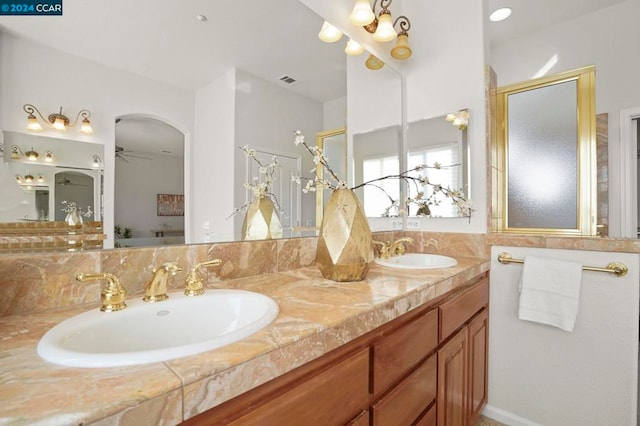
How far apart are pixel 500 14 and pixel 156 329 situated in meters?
3.07

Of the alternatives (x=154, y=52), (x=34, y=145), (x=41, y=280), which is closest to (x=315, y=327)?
(x=41, y=280)

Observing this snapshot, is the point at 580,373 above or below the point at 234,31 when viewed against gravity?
below

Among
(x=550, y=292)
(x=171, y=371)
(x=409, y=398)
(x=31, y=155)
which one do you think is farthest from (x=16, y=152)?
(x=550, y=292)

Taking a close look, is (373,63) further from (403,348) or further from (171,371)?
(171,371)

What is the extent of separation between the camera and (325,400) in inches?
25.2

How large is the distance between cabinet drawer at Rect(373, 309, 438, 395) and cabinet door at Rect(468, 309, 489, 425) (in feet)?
1.68

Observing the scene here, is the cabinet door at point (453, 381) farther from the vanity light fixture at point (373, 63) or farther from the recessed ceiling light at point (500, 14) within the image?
the recessed ceiling light at point (500, 14)

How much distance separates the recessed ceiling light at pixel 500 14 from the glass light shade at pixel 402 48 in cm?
100

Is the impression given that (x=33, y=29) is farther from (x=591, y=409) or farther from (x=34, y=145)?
(x=591, y=409)

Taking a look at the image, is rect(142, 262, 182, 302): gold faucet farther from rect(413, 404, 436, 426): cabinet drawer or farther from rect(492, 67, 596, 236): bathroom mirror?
rect(492, 67, 596, 236): bathroom mirror

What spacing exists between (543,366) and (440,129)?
1.45 metres

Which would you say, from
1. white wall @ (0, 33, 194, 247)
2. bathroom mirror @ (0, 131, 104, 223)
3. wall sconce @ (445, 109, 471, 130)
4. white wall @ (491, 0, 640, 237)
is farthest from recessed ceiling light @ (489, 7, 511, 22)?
bathroom mirror @ (0, 131, 104, 223)

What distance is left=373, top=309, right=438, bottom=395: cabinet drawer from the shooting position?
31.6 inches

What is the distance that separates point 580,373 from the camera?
1.49 m
